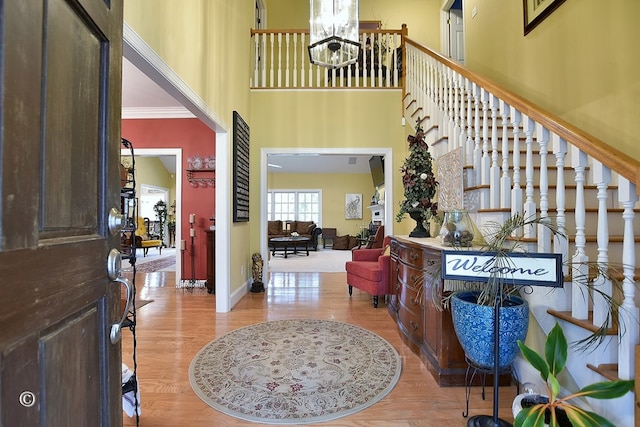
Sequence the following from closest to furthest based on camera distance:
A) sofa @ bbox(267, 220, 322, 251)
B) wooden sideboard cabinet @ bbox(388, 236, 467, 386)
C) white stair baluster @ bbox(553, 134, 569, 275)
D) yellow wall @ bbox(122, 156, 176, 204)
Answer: white stair baluster @ bbox(553, 134, 569, 275)
wooden sideboard cabinet @ bbox(388, 236, 467, 386)
yellow wall @ bbox(122, 156, 176, 204)
sofa @ bbox(267, 220, 322, 251)

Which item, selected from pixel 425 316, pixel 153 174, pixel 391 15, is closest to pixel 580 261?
pixel 425 316

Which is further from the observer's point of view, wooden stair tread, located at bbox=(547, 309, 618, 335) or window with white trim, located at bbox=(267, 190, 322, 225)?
window with white trim, located at bbox=(267, 190, 322, 225)

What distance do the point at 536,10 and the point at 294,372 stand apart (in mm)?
4249

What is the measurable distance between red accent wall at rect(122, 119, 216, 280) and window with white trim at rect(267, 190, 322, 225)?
18.8 ft

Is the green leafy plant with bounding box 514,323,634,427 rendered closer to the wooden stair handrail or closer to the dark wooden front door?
the wooden stair handrail

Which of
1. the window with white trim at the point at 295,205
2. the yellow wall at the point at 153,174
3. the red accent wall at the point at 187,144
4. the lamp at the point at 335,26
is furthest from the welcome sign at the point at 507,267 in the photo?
the yellow wall at the point at 153,174

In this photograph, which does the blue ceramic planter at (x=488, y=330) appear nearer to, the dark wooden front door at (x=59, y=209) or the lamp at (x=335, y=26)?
the dark wooden front door at (x=59, y=209)

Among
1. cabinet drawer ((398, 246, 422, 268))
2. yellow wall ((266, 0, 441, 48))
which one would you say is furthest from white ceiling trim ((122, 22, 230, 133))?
yellow wall ((266, 0, 441, 48))

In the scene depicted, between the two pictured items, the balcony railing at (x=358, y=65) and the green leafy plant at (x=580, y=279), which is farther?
the balcony railing at (x=358, y=65)

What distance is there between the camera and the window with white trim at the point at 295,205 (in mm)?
10695

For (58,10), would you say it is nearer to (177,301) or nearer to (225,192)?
(225,192)

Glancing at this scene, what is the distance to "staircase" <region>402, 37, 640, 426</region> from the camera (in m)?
1.33

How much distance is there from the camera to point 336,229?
415 inches

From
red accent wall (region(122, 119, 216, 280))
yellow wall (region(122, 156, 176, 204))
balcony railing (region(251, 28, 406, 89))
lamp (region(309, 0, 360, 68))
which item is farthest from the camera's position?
yellow wall (region(122, 156, 176, 204))
